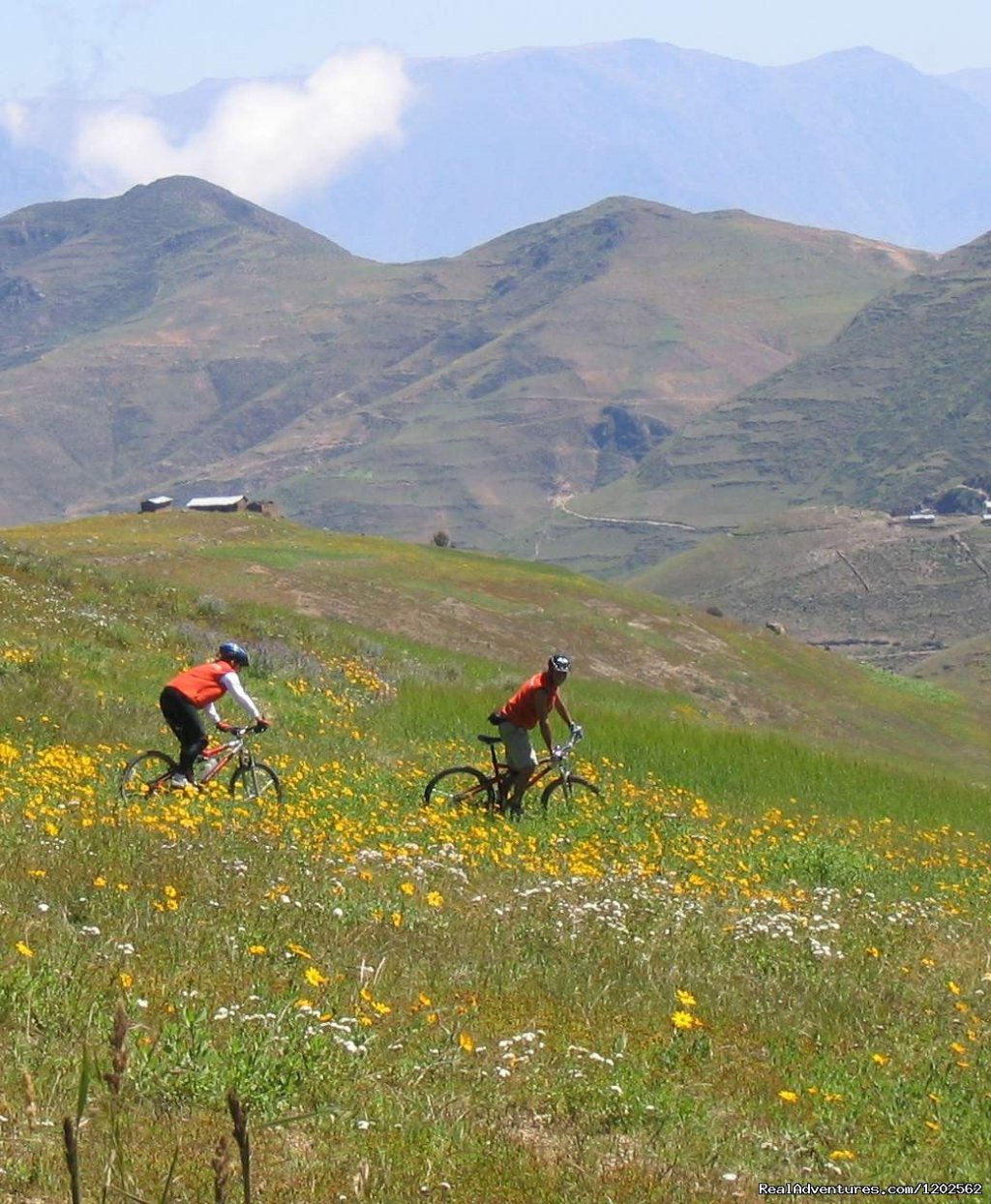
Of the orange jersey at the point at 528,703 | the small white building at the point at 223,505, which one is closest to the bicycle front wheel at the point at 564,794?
the orange jersey at the point at 528,703

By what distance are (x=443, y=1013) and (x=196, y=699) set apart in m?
8.74

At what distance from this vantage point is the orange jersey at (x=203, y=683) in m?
16.8

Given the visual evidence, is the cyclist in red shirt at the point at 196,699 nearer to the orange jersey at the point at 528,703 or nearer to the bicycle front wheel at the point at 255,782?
the bicycle front wheel at the point at 255,782

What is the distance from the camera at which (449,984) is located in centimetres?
918

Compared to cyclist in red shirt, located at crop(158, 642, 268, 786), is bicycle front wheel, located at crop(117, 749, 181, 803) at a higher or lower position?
lower

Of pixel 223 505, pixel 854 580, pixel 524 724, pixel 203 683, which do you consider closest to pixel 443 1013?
pixel 203 683

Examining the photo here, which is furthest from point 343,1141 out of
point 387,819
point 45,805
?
point 387,819

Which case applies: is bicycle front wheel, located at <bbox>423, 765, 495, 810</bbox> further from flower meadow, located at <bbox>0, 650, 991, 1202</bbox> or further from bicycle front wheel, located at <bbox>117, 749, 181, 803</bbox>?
bicycle front wheel, located at <bbox>117, 749, 181, 803</bbox>

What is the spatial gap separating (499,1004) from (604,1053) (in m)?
0.86

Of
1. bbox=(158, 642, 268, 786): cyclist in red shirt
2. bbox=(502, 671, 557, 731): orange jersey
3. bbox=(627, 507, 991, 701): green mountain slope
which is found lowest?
bbox=(627, 507, 991, 701): green mountain slope

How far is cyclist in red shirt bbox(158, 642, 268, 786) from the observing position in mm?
16656

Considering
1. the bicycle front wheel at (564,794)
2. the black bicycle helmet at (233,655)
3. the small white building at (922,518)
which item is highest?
the black bicycle helmet at (233,655)

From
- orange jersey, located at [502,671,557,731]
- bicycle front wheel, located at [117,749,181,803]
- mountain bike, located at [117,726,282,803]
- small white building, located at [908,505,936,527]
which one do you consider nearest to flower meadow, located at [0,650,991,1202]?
bicycle front wheel, located at [117,749,181,803]

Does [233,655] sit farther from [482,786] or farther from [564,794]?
[564,794]
